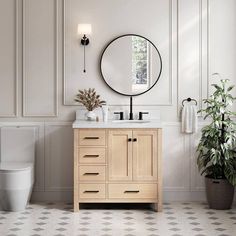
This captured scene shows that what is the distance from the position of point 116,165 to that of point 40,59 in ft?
4.58

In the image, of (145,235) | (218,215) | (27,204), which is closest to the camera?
(145,235)

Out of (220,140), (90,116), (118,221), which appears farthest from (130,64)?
(118,221)

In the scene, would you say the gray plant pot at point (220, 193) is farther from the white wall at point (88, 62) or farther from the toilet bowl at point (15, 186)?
the toilet bowl at point (15, 186)

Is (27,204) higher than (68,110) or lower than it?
lower

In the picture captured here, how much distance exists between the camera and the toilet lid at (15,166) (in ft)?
17.5

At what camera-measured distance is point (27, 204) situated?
18.7ft

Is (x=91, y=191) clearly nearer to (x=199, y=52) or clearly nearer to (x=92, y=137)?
(x=92, y=137)

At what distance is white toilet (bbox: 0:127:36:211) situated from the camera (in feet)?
17.3

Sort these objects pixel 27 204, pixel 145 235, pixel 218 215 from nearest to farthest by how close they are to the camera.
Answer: pixel 145 235 → pixel 218 215 → pixel 27 204

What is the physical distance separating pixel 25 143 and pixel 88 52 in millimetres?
1144

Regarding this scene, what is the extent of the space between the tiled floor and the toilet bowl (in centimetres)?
10

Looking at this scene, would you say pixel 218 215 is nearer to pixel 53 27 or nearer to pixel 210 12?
pixel 210 12

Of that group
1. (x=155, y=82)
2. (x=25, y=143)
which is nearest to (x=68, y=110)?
(x=25, y=143)

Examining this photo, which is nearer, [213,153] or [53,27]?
[213,153]
